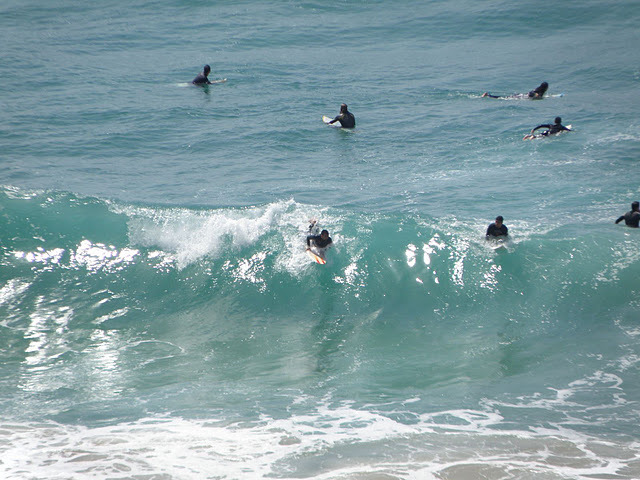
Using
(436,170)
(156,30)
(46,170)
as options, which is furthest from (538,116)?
(156,30)

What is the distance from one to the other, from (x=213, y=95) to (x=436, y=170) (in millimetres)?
11081

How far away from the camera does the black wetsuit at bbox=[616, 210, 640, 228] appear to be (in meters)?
17.7

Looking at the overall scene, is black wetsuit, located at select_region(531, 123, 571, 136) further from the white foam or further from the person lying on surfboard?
the white foam

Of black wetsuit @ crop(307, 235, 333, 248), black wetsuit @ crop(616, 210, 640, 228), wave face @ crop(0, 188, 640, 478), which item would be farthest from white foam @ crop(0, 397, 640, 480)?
black wetsuit @ crop(616, 210, 640, 228)

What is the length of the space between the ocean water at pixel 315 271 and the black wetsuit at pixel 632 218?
17.0 inches

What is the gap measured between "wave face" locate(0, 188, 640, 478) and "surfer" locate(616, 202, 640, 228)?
2.86 feet

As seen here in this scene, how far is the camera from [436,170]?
2208cm

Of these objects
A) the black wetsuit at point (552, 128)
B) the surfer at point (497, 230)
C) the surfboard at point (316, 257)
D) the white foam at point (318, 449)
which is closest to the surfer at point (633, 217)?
the surfer at point (497, 230)

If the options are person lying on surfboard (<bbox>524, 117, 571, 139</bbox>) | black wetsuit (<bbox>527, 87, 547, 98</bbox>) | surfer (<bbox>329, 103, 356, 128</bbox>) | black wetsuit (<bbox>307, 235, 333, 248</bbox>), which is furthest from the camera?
black wetsuit (<bbox>527, 87, 547, 98</bbox>)

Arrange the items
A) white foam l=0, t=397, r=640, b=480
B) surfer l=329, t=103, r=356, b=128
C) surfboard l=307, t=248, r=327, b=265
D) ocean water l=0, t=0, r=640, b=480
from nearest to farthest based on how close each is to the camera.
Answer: white foam l=0, t=397, r=640, b=480
ocean water l=0, t=0, r=640, b=480
surfboard l=307, t=248, r=327, b=265
surfer l=329, t=103, r=356, b=128

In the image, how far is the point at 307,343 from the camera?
14.3 meters

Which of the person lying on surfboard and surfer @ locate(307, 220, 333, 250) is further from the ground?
the person lying on surfboard

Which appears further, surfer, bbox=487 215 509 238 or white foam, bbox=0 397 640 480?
surfer, bbox=487 215 509 238

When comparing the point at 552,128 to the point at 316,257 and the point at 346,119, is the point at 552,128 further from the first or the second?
the point at 316,257
